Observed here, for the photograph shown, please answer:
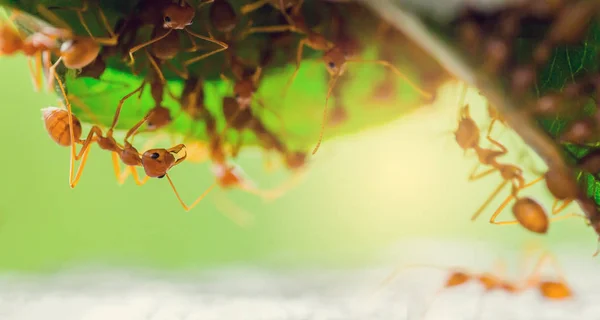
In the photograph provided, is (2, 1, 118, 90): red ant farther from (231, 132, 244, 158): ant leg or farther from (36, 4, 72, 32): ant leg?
(231, 132, 244, 158): ant leg

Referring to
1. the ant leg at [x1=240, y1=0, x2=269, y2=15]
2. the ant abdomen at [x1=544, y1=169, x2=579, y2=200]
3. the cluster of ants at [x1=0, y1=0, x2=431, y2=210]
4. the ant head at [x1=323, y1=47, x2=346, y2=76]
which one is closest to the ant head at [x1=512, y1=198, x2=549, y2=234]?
the ant abdomen at [x1=544, y1=169, x2=579, y2=200]

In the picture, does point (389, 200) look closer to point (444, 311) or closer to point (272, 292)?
point (272, 292)

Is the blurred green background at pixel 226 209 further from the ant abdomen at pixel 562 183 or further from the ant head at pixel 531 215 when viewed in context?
the ant abdomen at pixel 562 183

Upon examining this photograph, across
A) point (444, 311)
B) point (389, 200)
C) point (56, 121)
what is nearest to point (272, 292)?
point (444, 311)

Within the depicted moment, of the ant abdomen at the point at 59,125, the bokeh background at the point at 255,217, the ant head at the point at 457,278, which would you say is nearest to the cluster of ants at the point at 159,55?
the ant abdomen at the point at 59,125

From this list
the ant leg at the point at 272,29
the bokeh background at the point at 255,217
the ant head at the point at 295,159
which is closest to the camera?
the ant leg at the point at 272,29

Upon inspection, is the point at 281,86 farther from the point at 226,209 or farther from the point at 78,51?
the point at 226,209
